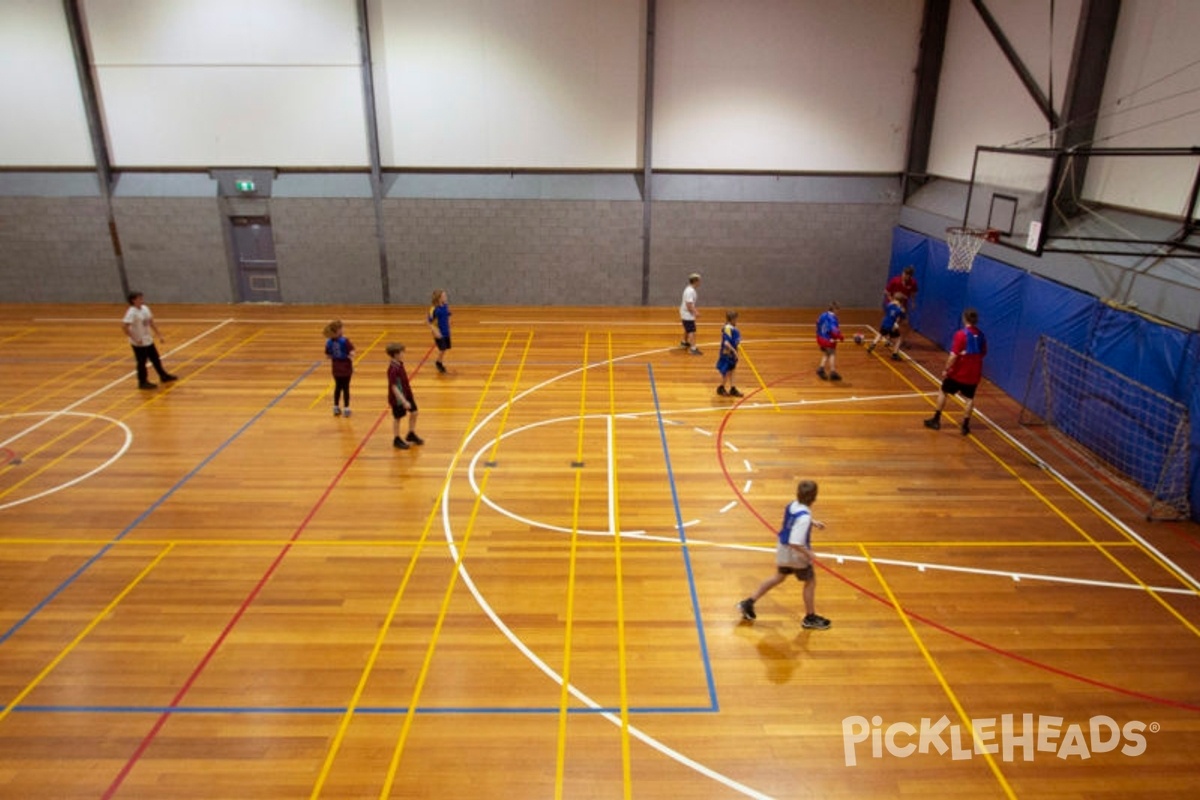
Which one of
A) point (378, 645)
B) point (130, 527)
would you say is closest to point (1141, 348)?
point (378, 645)

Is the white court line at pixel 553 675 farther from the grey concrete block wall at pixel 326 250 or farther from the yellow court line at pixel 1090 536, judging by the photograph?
the grey concrete block wall at pixel 326 250

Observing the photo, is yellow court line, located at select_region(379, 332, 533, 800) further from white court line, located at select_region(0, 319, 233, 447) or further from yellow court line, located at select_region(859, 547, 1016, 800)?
white court line, located at select_region(0, 319, 233, 447)

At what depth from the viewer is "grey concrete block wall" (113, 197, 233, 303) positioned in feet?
60.5

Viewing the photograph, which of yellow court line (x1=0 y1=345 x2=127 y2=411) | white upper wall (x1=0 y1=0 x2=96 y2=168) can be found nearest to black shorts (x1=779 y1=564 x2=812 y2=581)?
yellow court line (x1=0 y1=345 x2=127 y2=411)

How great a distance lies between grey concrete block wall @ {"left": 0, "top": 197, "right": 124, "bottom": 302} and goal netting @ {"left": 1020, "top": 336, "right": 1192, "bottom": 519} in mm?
21312

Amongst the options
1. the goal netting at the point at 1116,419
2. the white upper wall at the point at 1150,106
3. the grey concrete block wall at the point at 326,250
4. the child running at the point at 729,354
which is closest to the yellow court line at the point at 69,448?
the grey concrete block wall at the point at 326,250

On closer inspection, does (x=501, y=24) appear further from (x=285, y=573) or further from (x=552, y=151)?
(x=285, y=573)

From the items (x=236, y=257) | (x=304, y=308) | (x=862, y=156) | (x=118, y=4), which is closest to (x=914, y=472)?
(x=862, y=156)

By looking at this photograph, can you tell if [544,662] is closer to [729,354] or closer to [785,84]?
[729,354]

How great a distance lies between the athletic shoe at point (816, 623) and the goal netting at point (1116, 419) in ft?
15.7

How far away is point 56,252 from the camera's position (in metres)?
18.7

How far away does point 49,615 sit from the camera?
674 cm

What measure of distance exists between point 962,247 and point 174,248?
61.7 ft

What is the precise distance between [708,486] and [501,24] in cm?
1357
